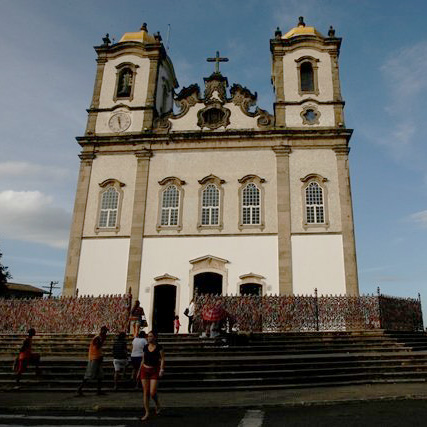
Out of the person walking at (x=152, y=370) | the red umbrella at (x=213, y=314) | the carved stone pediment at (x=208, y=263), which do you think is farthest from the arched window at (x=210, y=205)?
the person walking at (x=152, y=370)

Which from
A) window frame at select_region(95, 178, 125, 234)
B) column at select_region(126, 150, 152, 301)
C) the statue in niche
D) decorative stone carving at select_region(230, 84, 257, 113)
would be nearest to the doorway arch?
column at select_region(126, 150, 152, 301)

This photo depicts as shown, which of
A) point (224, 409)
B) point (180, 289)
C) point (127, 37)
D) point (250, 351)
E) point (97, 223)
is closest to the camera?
point (224, 409)

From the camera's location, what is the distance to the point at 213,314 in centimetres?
1430

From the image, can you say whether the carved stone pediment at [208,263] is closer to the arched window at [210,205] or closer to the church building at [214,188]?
the church building at [214,188]

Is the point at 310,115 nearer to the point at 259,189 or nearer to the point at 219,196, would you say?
the point at 259,189

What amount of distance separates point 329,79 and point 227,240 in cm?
1151

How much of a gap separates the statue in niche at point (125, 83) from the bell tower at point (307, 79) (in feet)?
29.1

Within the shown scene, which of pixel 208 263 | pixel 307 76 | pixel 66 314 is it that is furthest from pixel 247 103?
pixel 66 314

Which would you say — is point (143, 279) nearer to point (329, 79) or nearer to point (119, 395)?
point (119, 395)

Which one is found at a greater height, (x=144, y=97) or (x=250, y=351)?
(x=144, y=97)

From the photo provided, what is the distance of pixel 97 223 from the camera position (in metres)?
20.8

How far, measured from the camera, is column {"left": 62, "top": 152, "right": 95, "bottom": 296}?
19.7 meters

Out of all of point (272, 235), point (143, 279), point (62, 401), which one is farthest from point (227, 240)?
point (62, 401)

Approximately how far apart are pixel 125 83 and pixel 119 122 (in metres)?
3.01
